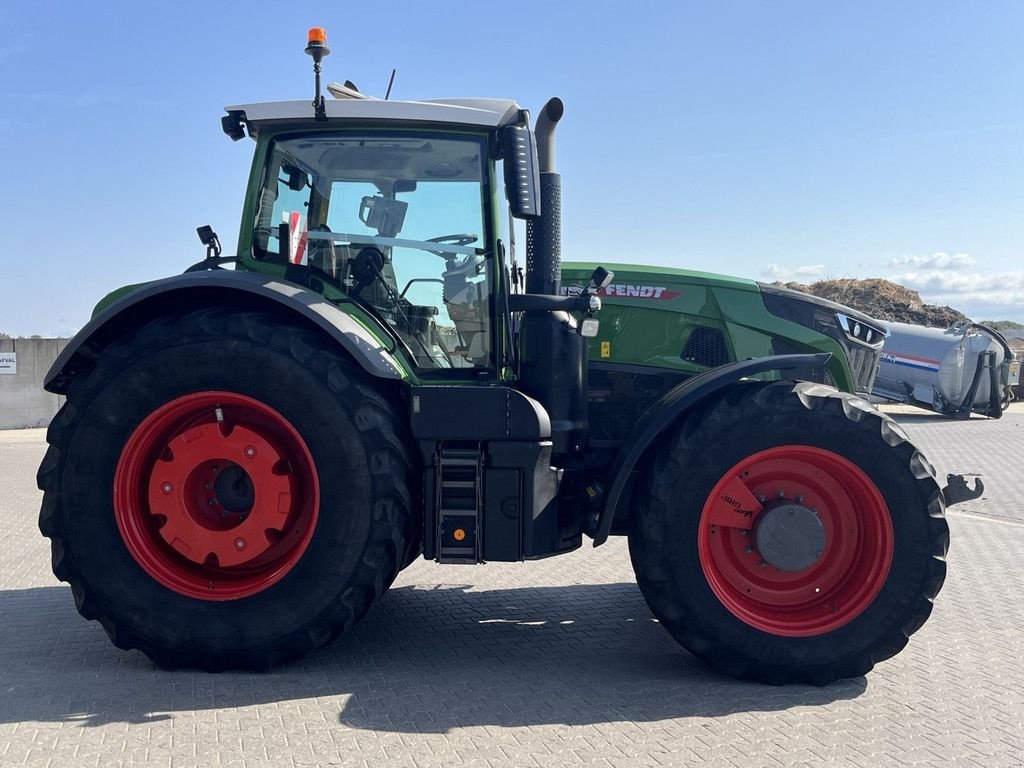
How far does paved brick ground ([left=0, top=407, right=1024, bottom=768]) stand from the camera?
3.27 metres

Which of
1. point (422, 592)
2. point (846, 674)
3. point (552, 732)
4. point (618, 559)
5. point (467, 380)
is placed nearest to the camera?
point (552, 732)

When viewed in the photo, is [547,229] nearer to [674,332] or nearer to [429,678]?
[674,332]

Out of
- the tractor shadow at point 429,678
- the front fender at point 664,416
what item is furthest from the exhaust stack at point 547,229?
the tractor shadow at point 429,678

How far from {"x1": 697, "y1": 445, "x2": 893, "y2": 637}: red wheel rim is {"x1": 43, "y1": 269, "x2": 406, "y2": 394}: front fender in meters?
1.65

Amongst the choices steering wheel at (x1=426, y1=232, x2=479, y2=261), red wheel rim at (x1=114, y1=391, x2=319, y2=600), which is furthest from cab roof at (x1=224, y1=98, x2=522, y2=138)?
red wheel rim at (x1=114, y1=391, x2=319, y2=600)

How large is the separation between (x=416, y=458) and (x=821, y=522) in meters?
1.87

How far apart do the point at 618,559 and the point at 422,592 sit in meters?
1.69

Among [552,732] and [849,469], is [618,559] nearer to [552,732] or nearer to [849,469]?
[849,469]

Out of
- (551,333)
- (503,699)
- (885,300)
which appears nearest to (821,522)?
(551,333)

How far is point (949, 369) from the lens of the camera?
65.6 feet

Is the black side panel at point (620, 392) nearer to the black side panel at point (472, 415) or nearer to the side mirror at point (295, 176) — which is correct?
the black side panel at point (472, 415)

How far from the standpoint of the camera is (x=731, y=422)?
412 cm

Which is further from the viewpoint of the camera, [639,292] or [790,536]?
[639,292]

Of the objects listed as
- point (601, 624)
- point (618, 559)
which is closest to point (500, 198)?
point (601, 624)
